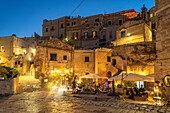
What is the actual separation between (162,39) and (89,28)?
1193 inches

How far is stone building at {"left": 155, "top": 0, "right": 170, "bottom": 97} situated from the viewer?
35.3ft

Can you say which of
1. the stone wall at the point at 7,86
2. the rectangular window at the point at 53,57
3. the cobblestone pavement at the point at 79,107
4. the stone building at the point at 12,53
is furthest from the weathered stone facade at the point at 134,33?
the stone wall at the point at 7,86

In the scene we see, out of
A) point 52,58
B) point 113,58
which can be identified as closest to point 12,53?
point 52,58

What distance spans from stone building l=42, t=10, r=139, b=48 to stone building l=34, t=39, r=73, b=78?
15372mm

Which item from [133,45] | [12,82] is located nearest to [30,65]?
[12,82]

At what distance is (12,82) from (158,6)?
17.4 metres

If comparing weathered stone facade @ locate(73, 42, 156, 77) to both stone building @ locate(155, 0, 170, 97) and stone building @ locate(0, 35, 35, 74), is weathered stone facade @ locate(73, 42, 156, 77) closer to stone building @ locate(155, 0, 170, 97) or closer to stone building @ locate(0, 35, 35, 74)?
stone building @ locate(155, 0, 170, 97)

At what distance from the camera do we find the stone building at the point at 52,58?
75.9 feet

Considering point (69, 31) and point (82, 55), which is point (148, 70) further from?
point (69, 31)

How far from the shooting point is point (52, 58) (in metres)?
24.1

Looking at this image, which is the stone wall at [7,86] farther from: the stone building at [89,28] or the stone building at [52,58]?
the stone building at [89,28]

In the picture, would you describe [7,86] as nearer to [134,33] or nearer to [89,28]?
[134,33]

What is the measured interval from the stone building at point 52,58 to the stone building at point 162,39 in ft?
55.5

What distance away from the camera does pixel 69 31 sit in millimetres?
42062
